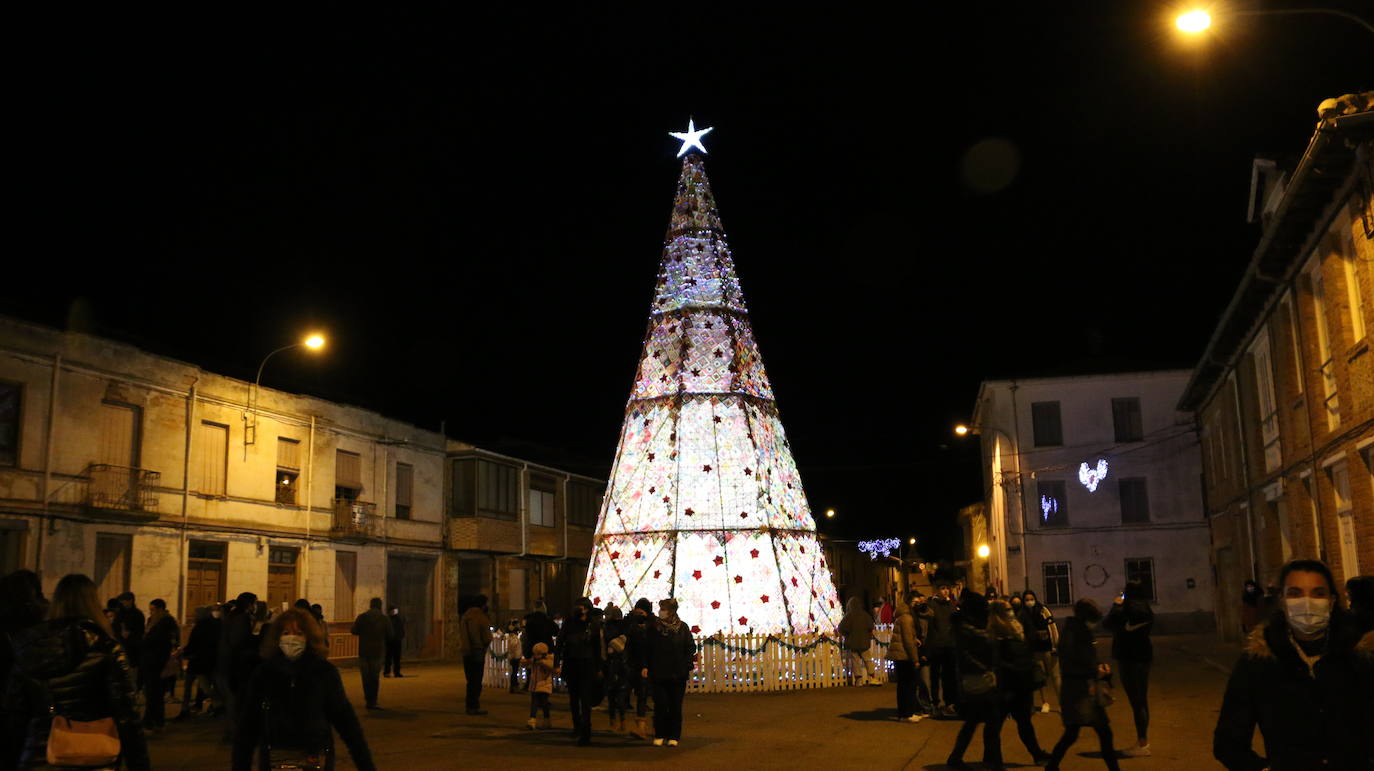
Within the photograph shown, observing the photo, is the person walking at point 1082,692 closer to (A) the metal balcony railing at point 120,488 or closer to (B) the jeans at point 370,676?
(B) the jeans at point 370,676

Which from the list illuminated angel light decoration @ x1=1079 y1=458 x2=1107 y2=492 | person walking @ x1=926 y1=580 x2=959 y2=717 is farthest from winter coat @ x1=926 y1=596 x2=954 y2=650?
illuminated angel light decoration @ x1=1079 y1=458 x2=1107 y2=492

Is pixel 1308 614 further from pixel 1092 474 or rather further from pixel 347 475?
pixel 1092 474

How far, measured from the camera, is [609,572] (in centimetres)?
1994

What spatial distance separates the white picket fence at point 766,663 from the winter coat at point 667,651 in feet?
20.4

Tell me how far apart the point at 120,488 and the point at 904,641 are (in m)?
16.9

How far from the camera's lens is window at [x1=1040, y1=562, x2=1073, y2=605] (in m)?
39.7

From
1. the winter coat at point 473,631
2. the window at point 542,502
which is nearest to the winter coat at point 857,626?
the winter coat at point 473,631

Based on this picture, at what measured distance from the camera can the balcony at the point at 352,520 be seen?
29750mm

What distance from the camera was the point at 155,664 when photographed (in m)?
14.3

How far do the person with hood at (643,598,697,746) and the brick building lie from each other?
8649 mm

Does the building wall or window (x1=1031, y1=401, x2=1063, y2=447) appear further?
window (x1=1031, y1=401, x2=1063, y2=447)

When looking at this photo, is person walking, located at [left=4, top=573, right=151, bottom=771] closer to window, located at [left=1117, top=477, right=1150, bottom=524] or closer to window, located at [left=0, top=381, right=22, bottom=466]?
window, located at [left=0, top=381, right=22, bottom=466]

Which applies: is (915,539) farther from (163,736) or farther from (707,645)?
(163,736)

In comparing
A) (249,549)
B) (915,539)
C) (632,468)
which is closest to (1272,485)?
(632,468)
